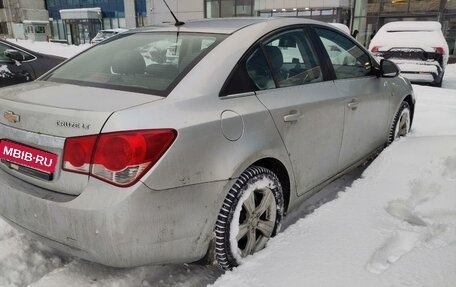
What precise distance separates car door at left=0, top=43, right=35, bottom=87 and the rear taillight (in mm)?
4126

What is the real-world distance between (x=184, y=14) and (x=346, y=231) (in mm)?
29856

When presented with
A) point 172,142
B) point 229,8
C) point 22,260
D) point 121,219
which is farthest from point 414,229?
point 229,8

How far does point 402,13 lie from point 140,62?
2114 cm

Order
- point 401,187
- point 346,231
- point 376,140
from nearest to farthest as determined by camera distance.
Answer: point 346,231 < point 401,187 < point 376,140

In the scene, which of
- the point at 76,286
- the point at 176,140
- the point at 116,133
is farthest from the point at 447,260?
the point at 76,286

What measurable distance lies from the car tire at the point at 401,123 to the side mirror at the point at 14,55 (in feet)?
15.6

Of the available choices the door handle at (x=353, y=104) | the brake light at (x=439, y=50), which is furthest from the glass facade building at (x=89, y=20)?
the door handle at (x=353, y=104)

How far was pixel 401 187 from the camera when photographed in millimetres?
3092

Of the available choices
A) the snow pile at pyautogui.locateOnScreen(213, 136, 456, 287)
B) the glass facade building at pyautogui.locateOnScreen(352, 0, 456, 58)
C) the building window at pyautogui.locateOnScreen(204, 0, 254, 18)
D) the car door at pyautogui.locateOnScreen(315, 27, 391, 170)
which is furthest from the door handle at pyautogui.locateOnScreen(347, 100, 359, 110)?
the building window at pyautogui.locateOnScreen(204, 0, 254, 18)

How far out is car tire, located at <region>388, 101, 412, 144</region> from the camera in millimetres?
4203

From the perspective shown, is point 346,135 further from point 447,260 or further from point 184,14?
point 184,14

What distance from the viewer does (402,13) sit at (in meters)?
20.6

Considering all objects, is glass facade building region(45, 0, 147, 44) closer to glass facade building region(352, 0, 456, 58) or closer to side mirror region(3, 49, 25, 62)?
glass facade building region(352, 0, 456, 58)

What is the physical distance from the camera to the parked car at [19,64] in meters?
5.39
